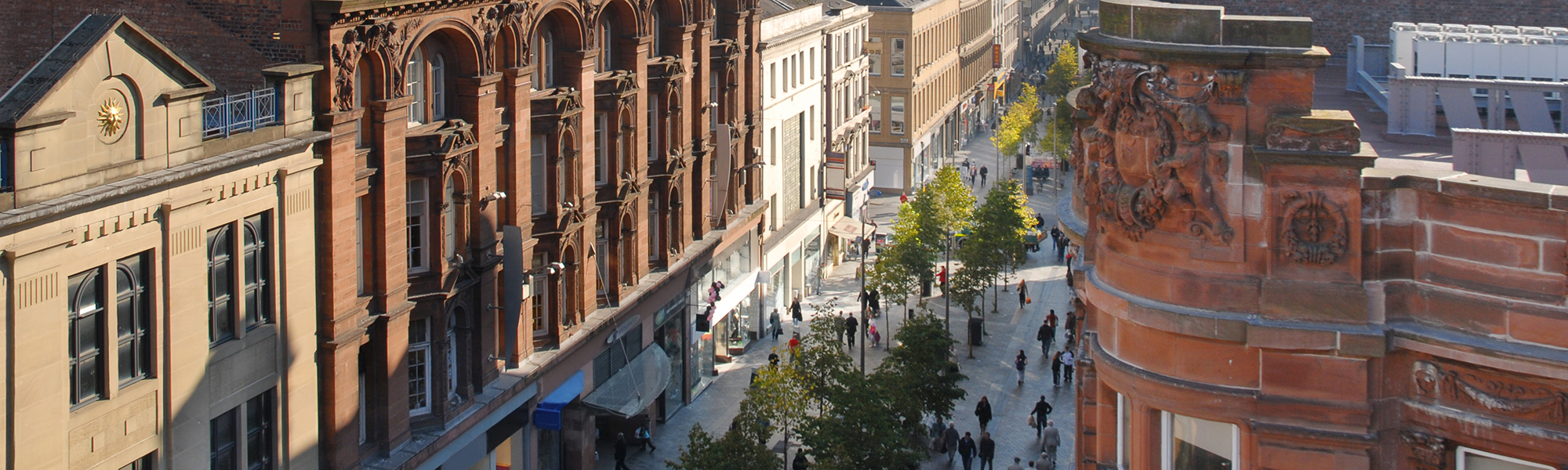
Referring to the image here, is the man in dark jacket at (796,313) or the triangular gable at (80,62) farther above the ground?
the triangular gable at (80,62)

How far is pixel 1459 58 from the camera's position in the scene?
24.7 metres

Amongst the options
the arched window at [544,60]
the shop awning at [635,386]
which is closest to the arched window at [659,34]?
the arched window at [544,60]

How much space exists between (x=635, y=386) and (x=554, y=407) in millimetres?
5494

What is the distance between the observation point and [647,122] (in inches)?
2012

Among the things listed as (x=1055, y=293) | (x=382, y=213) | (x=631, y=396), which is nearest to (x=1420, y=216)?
(x=382, y=213)

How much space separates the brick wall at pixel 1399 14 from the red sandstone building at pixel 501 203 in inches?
656

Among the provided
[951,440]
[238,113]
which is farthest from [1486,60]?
[951,440]

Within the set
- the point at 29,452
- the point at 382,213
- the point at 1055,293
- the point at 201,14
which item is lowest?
the point at 1055,293

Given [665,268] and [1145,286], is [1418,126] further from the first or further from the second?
[665,268]

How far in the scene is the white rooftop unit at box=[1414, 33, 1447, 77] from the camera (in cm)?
2467

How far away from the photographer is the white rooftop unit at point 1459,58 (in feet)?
80.2

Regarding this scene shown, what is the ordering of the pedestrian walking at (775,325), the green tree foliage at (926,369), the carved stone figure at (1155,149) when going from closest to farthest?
the carved stone figure at (1155,149) < the green tree foliage at (926,369) < the pedestrian walking at (775,325)

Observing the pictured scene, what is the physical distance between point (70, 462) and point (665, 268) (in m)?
28.3

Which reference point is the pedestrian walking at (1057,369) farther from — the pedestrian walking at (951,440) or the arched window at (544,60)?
the arched window at (544,60)
